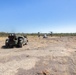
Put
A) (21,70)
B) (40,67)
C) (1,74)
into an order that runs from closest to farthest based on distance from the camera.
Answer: (1,74)
(21,70)
(40,67)

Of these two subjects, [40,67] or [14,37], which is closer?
[40,67]

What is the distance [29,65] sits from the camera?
13.6 meters

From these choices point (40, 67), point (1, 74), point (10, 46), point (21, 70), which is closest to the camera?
point (1, 74)

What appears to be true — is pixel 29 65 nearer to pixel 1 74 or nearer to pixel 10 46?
pixel 1 74

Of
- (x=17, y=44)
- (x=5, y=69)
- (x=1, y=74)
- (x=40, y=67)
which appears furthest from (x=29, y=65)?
(x=17, y=44)

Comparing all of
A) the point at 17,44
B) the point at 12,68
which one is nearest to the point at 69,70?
the point at 12,68

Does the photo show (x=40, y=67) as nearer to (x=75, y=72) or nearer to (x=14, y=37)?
(x=75, y=72)

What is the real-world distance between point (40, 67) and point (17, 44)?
1571 centimetres

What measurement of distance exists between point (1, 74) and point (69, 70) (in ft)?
Result: 12.9

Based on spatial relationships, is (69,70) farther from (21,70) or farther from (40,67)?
(21,70)

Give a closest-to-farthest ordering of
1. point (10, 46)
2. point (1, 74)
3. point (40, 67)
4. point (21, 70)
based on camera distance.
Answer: point (1, 74), point (21, 70), point (40, 67), point (10, 46)

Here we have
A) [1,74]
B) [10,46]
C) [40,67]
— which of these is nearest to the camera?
[1,74]

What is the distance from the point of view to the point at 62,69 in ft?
41.4

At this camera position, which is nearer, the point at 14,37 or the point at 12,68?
the point at 12,68
